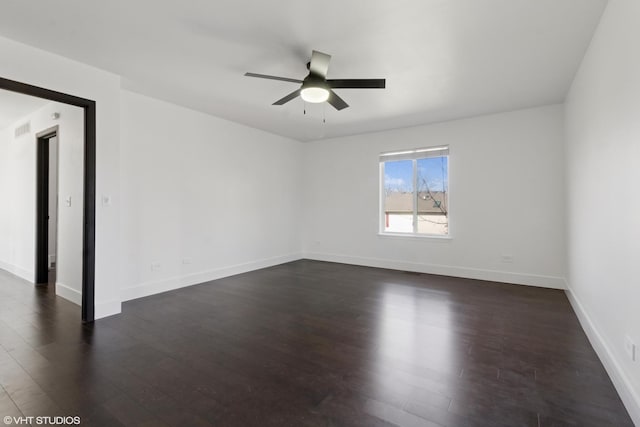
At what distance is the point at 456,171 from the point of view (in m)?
5.21

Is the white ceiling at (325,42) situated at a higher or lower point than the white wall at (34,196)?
higher

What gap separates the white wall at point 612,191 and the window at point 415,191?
2198mm

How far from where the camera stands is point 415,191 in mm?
5699

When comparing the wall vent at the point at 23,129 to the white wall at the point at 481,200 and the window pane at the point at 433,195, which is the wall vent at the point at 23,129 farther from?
the window pane at the point at 433,195

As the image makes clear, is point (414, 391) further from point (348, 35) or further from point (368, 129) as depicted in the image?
point (368, 129)

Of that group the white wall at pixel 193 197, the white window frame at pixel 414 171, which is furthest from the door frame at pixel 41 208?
the white window frame at pixel 414 171

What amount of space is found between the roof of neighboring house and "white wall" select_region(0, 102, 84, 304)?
4.93m

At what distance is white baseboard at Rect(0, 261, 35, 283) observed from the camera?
472 cm

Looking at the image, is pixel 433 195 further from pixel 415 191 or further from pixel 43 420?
pixel 43 420

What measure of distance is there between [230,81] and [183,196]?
76.5 inches

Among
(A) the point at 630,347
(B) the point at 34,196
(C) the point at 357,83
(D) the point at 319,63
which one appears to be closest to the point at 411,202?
(C) the point at 357,83

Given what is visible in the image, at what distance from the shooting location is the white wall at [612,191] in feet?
5.83

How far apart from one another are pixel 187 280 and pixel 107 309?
1.30 metres

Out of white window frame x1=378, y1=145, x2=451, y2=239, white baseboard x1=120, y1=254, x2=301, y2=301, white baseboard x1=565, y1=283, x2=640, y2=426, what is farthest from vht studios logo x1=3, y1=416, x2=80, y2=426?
white window frame x1=378, y1=145, x2=451, y2=239
